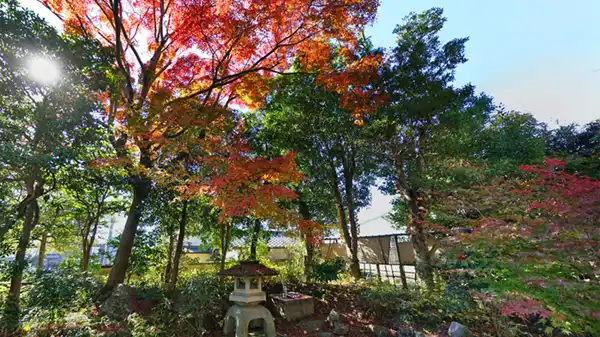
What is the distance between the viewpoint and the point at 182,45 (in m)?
6.79

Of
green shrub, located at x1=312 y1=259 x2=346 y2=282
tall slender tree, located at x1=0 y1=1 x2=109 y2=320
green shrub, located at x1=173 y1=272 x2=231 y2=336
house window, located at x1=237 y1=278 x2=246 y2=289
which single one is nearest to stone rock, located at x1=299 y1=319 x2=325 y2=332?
green shrub, located at x1=312 y1=259 x2=346 y2=282

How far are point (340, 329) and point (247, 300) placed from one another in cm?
177

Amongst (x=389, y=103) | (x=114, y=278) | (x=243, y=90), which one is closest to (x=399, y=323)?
(x=389, y=103)

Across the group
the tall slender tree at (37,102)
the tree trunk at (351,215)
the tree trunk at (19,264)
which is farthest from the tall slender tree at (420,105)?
the tree trunk at (19,264)

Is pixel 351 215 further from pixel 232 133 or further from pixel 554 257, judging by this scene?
pixel 554 257

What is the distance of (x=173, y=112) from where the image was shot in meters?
6.12

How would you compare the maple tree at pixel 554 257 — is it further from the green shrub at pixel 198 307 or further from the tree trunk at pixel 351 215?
the tree trunk at pixel 351 215

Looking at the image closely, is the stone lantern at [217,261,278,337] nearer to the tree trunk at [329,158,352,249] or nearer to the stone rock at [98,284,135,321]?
the stone rock at [98,284,135,321]

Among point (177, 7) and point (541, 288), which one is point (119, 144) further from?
A: point (541, 288)

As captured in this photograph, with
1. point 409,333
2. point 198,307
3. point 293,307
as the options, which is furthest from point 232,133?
point 409,333

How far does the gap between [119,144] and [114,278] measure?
2961 mm

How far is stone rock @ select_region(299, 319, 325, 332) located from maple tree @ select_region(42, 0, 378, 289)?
2758mm

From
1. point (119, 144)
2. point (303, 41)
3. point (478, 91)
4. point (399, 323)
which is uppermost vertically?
point (303, 41)

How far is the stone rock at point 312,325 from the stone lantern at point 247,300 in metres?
0.77
